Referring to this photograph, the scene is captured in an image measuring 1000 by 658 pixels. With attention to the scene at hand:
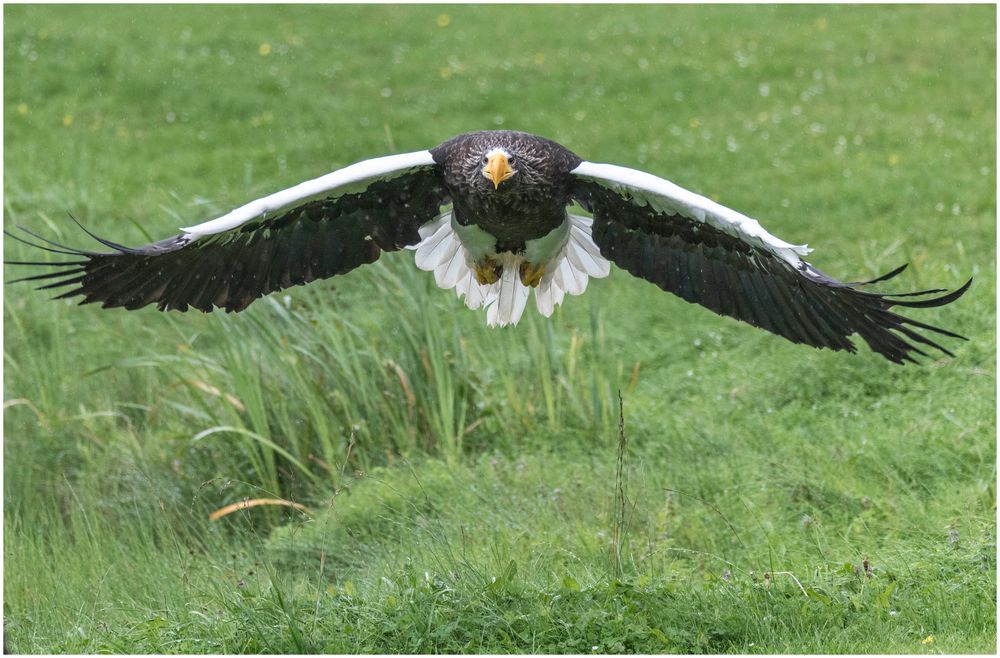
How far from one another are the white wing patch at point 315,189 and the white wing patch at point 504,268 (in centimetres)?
56

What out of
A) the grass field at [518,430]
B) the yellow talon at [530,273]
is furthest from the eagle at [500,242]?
the grass field at [518,430]

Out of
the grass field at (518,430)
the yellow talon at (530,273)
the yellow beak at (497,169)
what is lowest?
the grass field at (518,430)

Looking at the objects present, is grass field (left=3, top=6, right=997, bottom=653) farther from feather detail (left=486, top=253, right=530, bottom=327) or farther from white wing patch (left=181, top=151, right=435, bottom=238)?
white wing patch (left=181, top=151, right=435, bottom=238)

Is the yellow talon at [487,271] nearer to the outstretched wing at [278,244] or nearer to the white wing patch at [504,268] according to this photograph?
the white wing patch at [504,268]

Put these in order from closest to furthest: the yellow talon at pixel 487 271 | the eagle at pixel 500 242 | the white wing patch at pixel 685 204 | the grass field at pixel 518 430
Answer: the white wing patch at pixel 685 204 < the grass field at pixel 518 430 < the eagle at pixel 500 242 < the yellow talon at pixel 487 271

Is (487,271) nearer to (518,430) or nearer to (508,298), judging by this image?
(508,298)

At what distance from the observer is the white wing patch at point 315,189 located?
451 cm

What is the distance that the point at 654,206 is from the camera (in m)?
4.98

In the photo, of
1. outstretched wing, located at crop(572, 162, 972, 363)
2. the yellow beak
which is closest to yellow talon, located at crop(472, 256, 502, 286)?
outstretched wing, located at crop(572, 162, 972, 363)

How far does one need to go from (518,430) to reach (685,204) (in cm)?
218

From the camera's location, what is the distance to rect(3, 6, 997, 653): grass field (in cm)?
446

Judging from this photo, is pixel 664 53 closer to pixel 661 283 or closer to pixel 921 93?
pixel 921 93

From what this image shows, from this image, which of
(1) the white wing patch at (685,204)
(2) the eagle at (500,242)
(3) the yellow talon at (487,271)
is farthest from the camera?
(3) the yellow talon at (487,271)

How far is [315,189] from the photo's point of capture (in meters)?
4.67
